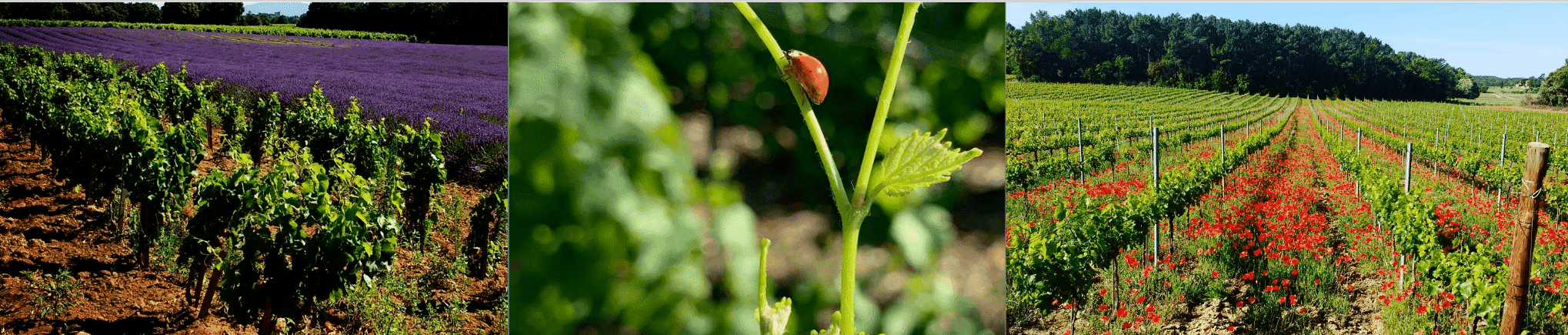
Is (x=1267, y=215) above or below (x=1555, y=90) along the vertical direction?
below

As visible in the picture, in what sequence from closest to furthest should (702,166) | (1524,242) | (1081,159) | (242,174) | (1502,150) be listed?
(702,166), (1524,242), (242,174), (1081,159), (1502,150)

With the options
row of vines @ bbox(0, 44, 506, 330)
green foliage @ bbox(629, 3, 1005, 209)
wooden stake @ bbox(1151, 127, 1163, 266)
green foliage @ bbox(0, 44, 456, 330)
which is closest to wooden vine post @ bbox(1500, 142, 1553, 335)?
wooden stake @ bbox(1151, 127, 1163, 266)

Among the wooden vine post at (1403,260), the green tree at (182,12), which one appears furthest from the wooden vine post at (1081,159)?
the green tree at (182,12)

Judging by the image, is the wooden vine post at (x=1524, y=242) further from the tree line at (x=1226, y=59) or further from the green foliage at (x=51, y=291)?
the green foliage at (x=51, y=291)

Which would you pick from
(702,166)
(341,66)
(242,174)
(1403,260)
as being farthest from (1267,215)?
(341,66)

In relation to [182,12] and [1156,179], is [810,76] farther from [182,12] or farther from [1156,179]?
[182,12]

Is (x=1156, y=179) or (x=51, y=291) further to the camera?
(x=51, y=291)
